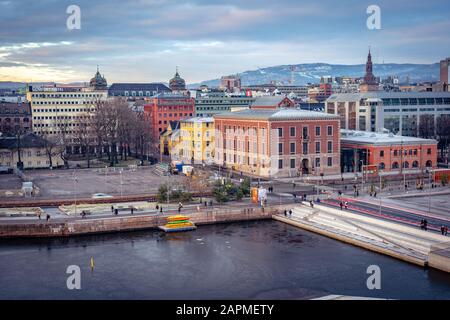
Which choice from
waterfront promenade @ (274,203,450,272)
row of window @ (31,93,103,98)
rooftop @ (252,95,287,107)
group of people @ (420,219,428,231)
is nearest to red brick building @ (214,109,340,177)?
rooftop @ (252,95,287,107)

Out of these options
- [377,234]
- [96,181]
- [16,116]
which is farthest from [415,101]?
[16,116]

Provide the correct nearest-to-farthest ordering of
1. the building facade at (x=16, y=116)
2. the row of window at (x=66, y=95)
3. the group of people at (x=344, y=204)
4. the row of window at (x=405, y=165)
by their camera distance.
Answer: the group of people at (x=344, y=204)
the row of window at (x=405, y=165)
the building facade at (x=16, y=116)
the row of window at (x=66, y=95)

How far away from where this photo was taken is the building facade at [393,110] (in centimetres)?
9662

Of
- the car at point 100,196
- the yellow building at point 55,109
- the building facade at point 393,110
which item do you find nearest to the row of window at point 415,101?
the building facade at point 393,110

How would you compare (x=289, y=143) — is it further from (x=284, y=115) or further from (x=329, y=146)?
(x=329, y=146)

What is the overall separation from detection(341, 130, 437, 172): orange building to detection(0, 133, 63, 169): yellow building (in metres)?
35.6

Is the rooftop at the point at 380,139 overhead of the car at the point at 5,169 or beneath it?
overhead

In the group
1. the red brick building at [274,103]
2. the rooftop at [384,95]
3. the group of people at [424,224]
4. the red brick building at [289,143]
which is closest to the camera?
the group of people at [424,224]

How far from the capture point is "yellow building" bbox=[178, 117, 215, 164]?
83062 millimetres

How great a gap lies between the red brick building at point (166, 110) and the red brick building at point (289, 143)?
3457cm

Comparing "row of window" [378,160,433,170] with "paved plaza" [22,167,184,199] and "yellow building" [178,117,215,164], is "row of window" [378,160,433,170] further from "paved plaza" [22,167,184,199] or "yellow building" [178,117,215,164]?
"yellow building" [178,117,215,164]

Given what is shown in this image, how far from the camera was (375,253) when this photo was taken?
39.1 metres

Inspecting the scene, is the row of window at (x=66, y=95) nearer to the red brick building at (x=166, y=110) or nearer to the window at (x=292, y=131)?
the red brick building at (x=166, y=110)

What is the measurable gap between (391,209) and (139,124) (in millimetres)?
→ 52695
